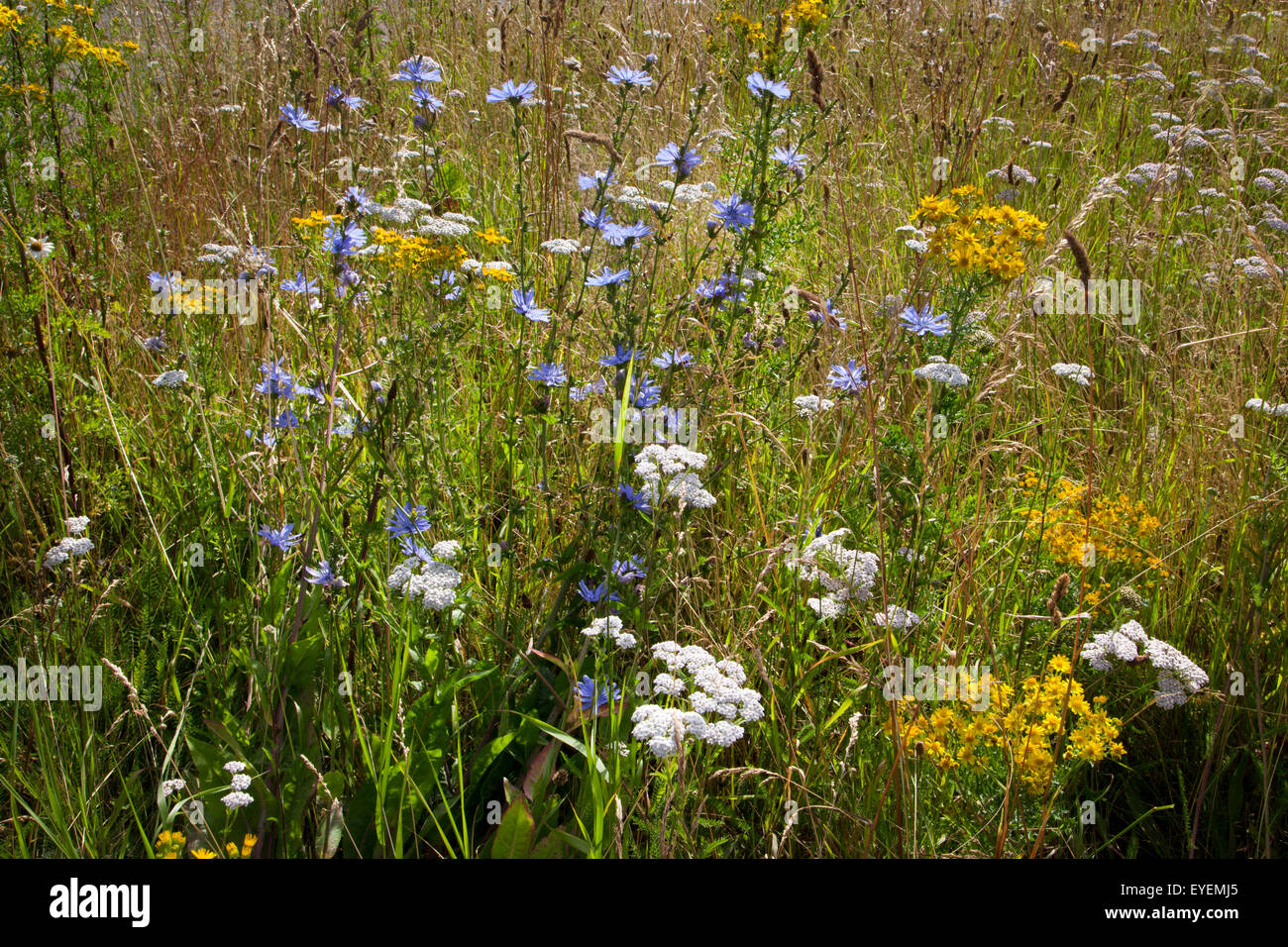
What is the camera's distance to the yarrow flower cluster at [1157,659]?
5.43 feet

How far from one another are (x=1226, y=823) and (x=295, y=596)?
6.30 ft

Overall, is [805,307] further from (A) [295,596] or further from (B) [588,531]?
(A) [295,596]

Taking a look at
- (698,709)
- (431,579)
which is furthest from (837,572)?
(431,579)

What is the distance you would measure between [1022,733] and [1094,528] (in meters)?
0.64

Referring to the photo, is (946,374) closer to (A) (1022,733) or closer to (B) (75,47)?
(A) (1022,733)

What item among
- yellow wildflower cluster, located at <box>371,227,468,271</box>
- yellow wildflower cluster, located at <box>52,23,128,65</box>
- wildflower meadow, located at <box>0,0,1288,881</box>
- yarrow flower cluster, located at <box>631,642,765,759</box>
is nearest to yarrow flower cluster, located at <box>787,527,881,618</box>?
wildflower meadow, located at <box>0,0,1288,881</box>

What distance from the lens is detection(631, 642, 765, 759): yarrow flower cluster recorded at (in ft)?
4.03

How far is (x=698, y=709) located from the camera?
1310 millimetres

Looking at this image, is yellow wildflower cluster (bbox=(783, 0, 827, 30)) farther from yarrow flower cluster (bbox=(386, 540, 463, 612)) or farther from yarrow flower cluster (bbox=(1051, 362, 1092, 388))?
yarrow flower cluster (bbox=(386, 540, 463, 612))

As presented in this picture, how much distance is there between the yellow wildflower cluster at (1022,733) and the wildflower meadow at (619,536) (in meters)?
0.01

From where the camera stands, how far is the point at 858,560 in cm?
170

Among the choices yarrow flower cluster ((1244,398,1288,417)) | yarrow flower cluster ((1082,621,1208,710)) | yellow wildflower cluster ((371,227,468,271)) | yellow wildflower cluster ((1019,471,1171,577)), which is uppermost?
yellow wildflower cluster ((371,227,468,271))

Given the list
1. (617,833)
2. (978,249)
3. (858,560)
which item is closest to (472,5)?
(978,249)

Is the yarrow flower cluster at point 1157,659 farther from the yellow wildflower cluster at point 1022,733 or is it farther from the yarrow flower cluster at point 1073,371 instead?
the yarrow flower cluster at point 1073,371
